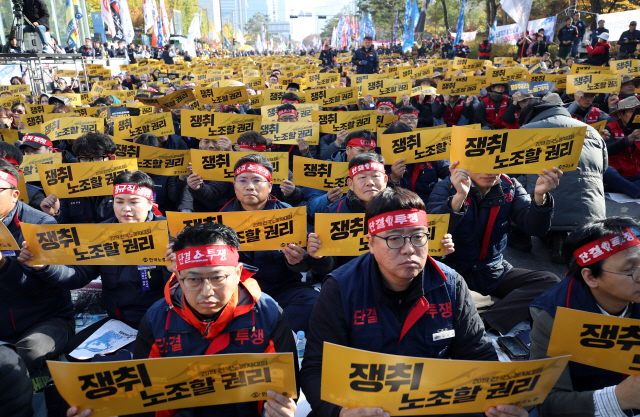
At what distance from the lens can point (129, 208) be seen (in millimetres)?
3473

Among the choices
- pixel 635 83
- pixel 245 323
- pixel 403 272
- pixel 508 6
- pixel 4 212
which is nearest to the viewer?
pixel 403 272

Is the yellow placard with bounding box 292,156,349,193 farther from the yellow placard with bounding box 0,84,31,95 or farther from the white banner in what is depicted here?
the white banner

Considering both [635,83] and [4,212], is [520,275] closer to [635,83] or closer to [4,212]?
[4,212]

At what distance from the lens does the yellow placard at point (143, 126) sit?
677cm

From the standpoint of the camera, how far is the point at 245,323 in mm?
2395

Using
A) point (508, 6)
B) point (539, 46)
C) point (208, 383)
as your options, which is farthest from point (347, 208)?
point (539, 46)

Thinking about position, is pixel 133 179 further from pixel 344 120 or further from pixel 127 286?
pixel 344 120

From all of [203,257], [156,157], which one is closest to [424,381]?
[203,257]

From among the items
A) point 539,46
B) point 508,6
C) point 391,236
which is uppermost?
point 508,6

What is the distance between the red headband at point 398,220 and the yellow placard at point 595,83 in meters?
8.21

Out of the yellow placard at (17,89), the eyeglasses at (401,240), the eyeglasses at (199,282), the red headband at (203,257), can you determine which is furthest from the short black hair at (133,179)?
the yellow placard at (17,89)

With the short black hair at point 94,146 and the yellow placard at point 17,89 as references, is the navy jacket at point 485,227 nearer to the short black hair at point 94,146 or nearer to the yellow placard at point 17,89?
the short black hair at point 94,146

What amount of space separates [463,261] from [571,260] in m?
1.40

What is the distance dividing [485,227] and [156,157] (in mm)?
4021
